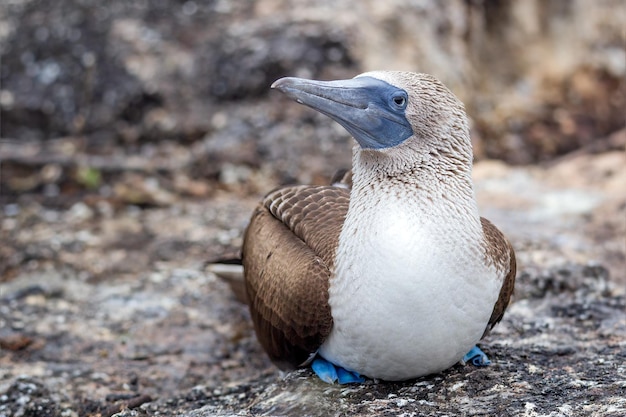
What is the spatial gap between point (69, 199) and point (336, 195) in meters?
3.98

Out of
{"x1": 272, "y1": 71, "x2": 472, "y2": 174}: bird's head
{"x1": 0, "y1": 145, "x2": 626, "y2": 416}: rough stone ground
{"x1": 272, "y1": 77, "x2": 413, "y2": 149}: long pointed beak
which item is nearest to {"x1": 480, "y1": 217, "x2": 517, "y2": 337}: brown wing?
{"x1": 0, "y1": 145, "x2": 626, "y2": 416}: rough stone ground

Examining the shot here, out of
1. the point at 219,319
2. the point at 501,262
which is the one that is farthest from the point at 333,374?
the point at 219,319

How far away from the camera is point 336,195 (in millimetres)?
5078

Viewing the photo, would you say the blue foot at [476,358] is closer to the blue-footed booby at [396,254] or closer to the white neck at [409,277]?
the blue-footed booby at [396,254]

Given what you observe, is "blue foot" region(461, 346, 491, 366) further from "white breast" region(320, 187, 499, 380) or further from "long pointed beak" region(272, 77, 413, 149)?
"long pointed beak" region(272, 77, 413, 149)

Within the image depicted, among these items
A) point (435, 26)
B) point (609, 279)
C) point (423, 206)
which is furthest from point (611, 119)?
point (423, 206)

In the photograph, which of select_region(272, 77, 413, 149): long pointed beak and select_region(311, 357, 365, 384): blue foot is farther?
select_region(311, 357, 365, 384): blue foot

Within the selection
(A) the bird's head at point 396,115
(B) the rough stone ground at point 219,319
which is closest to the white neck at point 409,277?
(A) the bird's head at point 396,115

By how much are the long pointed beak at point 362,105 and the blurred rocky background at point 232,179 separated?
4.25ft

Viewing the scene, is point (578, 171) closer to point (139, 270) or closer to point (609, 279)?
point (609, 279)

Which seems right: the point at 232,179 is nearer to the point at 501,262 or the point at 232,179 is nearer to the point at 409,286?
the point at 501,262

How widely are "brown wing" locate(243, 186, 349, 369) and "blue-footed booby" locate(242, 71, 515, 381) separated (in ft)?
0.03

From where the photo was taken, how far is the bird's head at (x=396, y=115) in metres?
4.30

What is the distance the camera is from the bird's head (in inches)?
169
